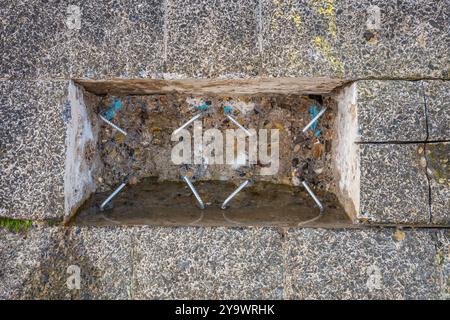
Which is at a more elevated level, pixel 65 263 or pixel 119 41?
pixel 119 41

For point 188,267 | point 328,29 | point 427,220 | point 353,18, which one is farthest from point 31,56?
point 427,220

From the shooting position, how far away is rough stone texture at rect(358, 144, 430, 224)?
1747 millimetres

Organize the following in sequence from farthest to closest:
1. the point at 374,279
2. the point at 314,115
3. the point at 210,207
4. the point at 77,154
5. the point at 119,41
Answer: the point at 314,115 → the point at 210,207 → the point at 77,154 → the point at 119,41 → the point at 374,279

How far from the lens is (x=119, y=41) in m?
1.84

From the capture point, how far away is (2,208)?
5.93 ft

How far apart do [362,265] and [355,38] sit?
1.02m

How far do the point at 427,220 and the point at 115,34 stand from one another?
65.2 inches

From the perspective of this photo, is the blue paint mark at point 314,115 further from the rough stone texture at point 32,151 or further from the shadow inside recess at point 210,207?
the rough stone texture at point 32,151

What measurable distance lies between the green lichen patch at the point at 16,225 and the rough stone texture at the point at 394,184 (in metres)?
1.52

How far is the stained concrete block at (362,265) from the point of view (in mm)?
1721

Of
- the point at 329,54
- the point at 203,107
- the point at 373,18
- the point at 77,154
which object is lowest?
the point at 77,154

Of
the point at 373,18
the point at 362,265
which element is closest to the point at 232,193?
the point at 362,265

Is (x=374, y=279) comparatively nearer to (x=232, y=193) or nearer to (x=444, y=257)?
(x=444, y=257)

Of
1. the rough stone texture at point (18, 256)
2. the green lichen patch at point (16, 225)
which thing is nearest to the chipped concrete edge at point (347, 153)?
the rough stone texture at point (18, 256)
